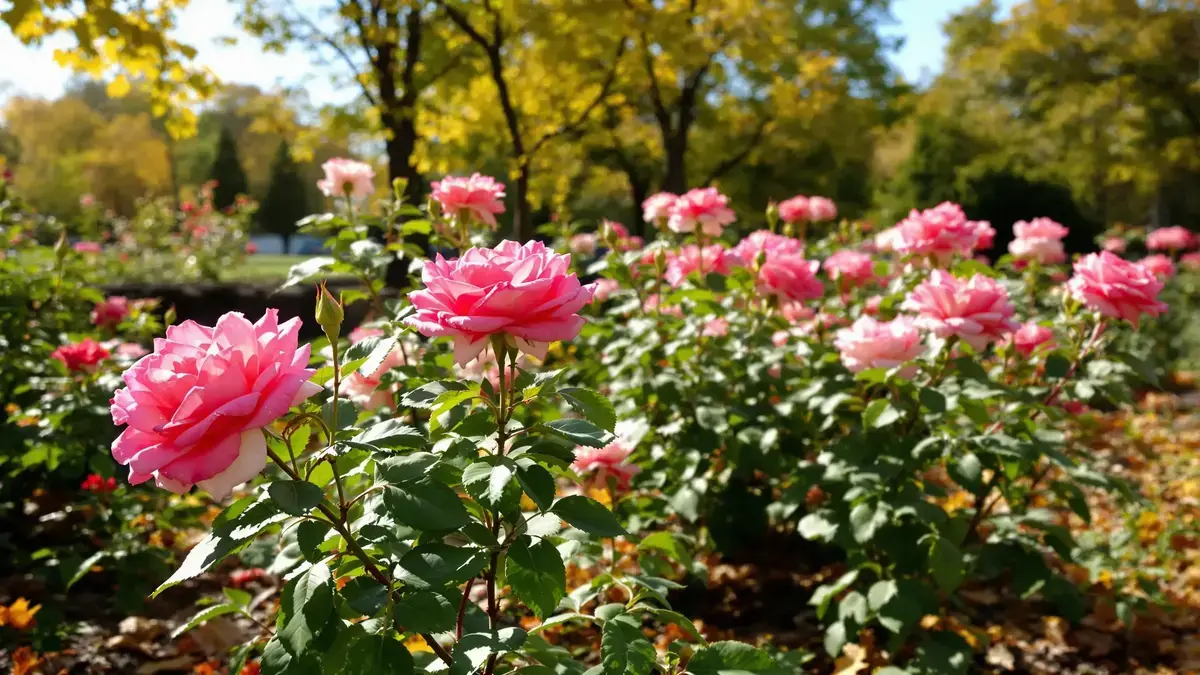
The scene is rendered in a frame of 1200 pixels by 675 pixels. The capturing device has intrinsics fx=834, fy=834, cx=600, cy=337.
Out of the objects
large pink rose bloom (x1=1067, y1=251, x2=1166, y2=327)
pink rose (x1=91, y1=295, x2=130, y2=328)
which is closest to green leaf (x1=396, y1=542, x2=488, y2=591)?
large pink rose bloom (x1=1067, y1=251, x2=1166, y2=327)

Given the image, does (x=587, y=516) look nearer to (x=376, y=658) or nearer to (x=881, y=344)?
(x=376, y=658)

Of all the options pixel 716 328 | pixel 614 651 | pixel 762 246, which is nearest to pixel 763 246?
pixel 762 246

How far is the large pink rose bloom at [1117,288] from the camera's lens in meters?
2.11

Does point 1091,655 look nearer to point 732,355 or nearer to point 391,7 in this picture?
point 732,355

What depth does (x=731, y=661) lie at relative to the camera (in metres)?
1.35

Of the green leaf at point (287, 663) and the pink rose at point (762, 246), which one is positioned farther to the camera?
the pink rose at point (762, 246)

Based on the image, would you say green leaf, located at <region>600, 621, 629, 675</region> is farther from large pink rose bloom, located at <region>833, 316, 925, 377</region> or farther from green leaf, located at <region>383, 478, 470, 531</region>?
large pink rose bloom, located at <region>833, 316, 925, 377</region>

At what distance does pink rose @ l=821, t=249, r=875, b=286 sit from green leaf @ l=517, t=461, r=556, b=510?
228cm

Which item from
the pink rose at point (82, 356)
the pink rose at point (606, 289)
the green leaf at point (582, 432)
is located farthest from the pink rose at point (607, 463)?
the pink rose at point (82, 356)

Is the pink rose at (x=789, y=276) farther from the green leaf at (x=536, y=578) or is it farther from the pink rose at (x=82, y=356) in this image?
the pink rose at (x=82, y=356)

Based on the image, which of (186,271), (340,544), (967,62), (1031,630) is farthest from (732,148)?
(340,544)

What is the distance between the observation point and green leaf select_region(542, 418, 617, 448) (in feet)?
3.88

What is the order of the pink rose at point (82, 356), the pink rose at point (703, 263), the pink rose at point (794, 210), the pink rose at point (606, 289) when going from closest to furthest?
the pink rose at point (82, 356)
the pink rose at point (703, 263)
the pink rose at point (606, 289)
the pink rose at point (794, 210)

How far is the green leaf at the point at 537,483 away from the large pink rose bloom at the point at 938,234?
1888 millimetres
